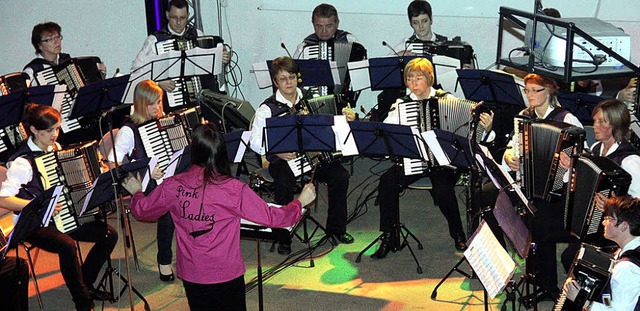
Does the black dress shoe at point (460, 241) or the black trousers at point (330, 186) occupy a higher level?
the black trousers at point (330, 186)

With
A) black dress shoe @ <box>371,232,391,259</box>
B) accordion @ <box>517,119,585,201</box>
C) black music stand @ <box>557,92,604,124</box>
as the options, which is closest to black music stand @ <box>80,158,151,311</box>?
black dress shoe @ <box>371,232,391,259</box>

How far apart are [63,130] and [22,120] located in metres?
0.98

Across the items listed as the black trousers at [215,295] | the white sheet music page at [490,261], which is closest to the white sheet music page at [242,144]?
the black trousers at [215,295]

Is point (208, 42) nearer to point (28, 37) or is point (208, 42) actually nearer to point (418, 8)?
point (418, 8)

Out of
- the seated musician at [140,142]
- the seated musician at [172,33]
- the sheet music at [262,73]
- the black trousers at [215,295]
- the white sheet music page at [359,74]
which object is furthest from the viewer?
the seated musician at [172,33]

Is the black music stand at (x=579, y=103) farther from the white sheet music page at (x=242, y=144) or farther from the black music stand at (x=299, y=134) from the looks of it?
the white sheet music page at (x=242, y=144)

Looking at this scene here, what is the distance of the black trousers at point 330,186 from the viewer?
8.13 meters

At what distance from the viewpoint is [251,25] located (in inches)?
479

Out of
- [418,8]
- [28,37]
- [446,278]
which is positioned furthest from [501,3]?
[28,37]

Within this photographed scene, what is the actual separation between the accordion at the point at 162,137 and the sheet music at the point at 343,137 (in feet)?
4.74

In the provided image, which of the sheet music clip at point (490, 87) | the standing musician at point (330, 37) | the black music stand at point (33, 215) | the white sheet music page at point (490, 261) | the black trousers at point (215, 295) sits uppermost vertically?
the standing musician at point (330, 37)

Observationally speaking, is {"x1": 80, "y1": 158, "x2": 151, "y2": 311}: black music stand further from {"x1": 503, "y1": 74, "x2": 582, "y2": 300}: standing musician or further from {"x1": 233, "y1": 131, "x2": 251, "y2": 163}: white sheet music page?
A: {"x1": 503, "y1": 74, "x2": 582, "y2": 300}: standing musician

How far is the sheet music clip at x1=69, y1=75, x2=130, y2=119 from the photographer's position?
811 cm

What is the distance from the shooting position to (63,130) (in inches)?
362
